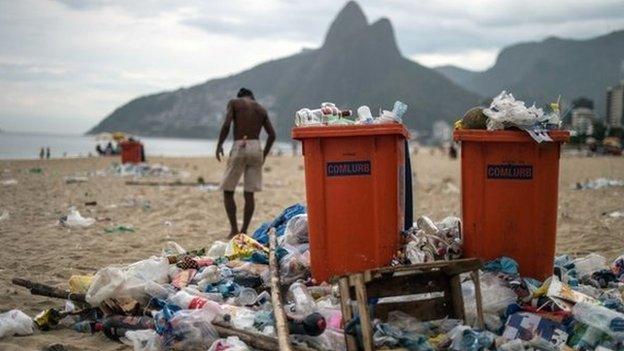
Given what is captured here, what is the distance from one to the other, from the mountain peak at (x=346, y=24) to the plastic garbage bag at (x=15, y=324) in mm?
184144

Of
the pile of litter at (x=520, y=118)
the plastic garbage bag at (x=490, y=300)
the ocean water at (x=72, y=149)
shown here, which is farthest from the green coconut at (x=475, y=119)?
the ocean water at (x=72, y=149)

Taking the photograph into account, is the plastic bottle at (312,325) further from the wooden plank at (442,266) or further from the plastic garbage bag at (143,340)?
the plastic garbage bag at (143,340)

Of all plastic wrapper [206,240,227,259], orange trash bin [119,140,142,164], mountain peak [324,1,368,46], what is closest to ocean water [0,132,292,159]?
orange trash bin [119,140,142,164]

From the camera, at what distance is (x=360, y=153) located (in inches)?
156

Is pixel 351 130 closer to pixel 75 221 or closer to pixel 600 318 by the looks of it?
pixel 600 318

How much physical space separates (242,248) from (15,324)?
6.27 ft

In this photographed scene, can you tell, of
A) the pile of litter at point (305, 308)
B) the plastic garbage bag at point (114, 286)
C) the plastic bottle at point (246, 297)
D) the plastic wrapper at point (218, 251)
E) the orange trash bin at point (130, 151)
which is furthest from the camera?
the orange trash bin at point (130, 151)

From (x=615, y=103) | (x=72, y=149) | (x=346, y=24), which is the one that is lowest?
(x=72, y=149)

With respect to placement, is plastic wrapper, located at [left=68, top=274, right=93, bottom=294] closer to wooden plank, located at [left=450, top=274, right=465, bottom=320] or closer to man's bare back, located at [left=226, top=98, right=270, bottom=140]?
wooden plank, located at [left=450, top=274, right=465, bottom=320]

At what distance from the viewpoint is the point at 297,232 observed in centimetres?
479

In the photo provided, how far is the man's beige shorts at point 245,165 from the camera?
23.0 feet

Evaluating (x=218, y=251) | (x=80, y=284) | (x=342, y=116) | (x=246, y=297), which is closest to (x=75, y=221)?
(x=218, y=251)

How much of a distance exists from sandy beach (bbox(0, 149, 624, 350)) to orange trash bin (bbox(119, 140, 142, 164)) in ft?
25.4

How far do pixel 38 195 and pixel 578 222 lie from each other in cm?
1015
